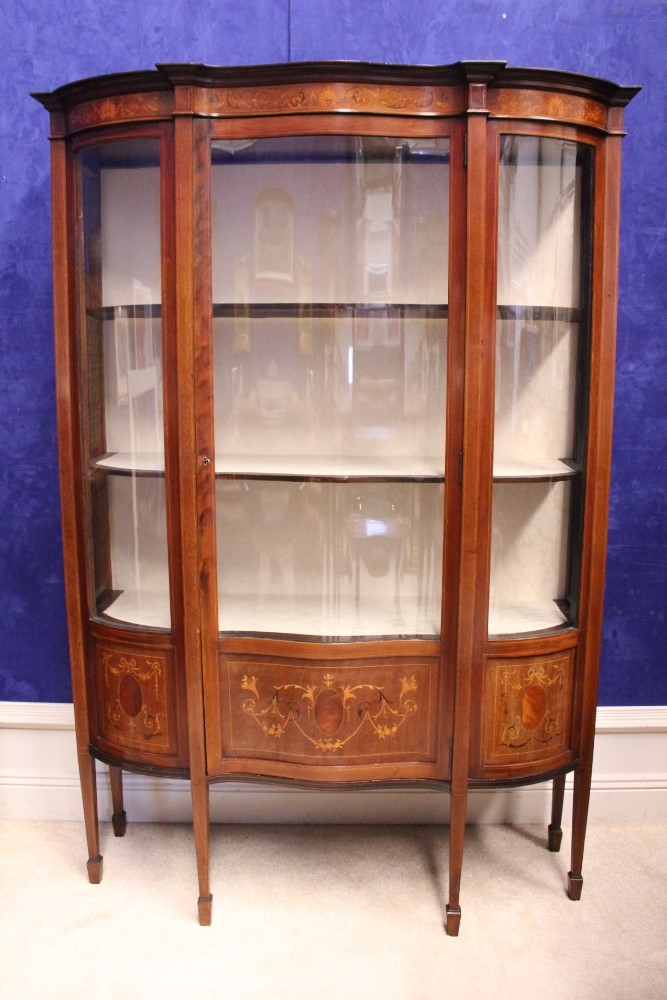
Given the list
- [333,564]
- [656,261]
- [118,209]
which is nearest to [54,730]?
[333,564]

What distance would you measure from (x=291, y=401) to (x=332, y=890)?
1168 millimetres

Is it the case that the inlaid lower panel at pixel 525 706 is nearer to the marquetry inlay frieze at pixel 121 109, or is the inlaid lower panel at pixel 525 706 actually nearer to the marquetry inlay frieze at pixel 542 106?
the marquetry inlay frieze at pixel 542 106

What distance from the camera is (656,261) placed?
205 centimetres

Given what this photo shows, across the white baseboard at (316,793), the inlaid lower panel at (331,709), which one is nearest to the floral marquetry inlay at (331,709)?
the inlaid lower panel at (331,709)

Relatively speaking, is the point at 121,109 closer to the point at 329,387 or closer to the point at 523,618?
the point at 329,387

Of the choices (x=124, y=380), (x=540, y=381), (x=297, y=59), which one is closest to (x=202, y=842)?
(x=124, y=380)

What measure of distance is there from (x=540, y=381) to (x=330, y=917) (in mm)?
1292

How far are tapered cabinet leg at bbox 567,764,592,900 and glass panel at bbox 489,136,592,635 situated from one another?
1.25 feet

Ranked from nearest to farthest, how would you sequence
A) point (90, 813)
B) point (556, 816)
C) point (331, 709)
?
point (331, 709), point (90, 813), point (556, 816)

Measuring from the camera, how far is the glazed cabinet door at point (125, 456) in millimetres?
1703

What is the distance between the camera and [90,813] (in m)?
1.94

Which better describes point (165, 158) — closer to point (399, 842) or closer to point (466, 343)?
point (466, 343)

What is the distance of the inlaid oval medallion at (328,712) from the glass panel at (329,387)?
0.14 m

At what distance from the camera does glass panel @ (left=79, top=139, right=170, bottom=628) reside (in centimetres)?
170
